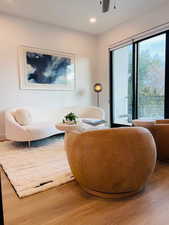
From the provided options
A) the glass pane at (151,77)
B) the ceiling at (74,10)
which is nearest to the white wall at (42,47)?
the ceiling at (74,10)

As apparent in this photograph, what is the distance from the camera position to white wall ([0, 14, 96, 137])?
12.8ft

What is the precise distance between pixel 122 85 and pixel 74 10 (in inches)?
92.6

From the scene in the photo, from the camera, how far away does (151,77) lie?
13.1ft

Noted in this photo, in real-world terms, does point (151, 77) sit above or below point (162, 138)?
above

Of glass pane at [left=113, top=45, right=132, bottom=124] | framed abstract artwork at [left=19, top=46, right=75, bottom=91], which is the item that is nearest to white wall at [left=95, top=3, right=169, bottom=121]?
glass pane at [left=113, top=45, right=132, bottom=124]

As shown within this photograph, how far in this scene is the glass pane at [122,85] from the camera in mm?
4527

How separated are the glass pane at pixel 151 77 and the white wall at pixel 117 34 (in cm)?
35

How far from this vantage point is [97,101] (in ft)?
17.6

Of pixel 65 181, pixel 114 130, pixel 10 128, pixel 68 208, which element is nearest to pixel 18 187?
pixel 65 181

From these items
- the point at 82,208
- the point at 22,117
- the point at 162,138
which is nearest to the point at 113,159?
the point at 82,208

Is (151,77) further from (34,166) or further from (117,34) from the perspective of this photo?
(34,166)

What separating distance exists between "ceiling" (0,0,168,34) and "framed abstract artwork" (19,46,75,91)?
79cm

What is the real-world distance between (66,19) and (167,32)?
8.13 feet

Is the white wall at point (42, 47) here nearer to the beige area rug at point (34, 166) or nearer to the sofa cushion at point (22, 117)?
the sofa cushion at point (22, 117)
